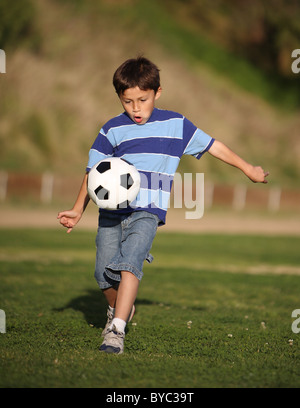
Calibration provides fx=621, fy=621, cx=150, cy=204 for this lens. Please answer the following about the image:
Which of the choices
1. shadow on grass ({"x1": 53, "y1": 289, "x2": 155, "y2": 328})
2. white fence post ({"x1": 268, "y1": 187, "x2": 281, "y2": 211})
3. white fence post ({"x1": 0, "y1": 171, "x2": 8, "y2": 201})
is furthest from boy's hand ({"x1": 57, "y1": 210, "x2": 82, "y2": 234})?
white fence post ({"x1": 268, "y1": 187, "x2": 281, "y2": 211})

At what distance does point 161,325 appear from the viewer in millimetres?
5715

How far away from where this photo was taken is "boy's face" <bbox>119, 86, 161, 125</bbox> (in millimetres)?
4789

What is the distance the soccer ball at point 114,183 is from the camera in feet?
15.4

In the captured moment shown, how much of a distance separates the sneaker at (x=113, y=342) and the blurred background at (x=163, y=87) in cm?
1691

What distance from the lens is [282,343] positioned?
513cm

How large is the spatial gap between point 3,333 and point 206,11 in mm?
46229

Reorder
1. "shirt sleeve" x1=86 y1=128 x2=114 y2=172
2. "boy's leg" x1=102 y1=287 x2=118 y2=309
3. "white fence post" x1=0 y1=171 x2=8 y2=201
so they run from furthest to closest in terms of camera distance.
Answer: "white fence post" x1=0 y1=171 x2=8 y2=201
"boy's leg" x1=102 y1=287 x2=118 y2=309
"shirt sleeve" x1=86 y1=128 x2=114 y2=172

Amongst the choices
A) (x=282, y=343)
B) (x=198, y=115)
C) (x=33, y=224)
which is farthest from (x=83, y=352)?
(x=198, y=115)

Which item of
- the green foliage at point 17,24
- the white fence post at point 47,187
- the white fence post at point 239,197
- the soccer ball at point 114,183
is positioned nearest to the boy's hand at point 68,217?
the soccer ball at point 114,183

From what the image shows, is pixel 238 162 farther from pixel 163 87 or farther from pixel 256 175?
pixel 163 87

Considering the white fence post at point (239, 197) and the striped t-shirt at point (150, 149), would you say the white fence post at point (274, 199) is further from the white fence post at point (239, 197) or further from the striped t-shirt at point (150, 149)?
the striped t-shirt at point (150, 149)

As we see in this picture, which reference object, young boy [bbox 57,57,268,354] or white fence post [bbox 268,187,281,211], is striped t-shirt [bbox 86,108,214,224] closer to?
young boy [bbox 57,57,268,354]

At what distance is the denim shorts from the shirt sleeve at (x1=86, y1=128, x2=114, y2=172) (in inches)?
17.2

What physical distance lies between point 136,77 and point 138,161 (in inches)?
25.5
